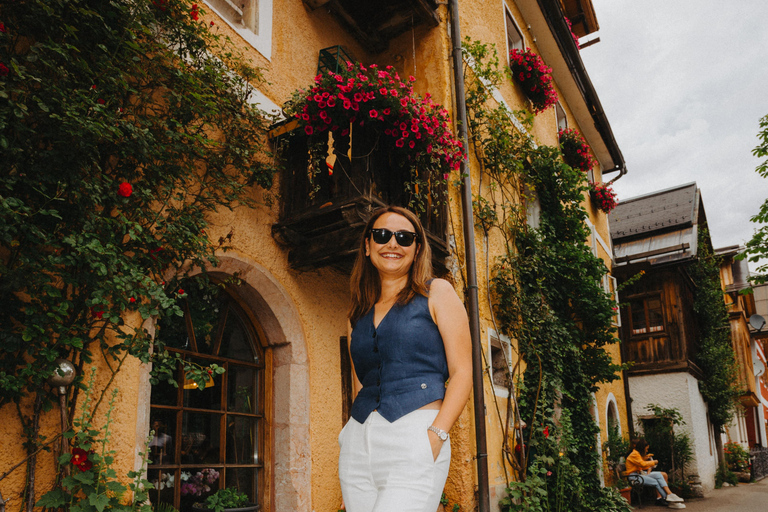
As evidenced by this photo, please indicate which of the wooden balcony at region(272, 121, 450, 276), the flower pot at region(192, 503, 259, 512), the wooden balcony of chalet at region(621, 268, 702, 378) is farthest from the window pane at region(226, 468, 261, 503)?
the wooden balcony of chalet at region(621, 268, 702, 378)

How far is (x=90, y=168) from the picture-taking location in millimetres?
2834

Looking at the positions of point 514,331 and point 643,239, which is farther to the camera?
point 643,239

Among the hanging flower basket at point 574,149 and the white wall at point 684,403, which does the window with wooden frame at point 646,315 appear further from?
the hanging flower basket at point 574,149

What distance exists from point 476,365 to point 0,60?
177 inches

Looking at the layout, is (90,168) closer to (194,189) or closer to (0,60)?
(0,60)

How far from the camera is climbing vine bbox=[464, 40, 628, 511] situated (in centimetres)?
643

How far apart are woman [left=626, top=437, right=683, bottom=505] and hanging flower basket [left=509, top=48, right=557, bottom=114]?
270 inches

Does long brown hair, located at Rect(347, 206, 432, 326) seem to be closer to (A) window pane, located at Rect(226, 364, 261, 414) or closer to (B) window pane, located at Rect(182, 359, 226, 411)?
(B) window pane, located at Rect(182, 359, 226, 411)

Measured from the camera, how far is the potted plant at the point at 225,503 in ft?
12.7

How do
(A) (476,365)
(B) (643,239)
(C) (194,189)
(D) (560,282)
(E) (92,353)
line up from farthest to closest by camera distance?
(B) (643,239), (D) (560,282), (A) (476,365), (C) (194,189), (E) (92,353)

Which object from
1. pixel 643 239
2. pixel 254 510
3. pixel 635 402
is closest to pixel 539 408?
pixel 254 510

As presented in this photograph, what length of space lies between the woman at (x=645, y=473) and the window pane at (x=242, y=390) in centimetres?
897

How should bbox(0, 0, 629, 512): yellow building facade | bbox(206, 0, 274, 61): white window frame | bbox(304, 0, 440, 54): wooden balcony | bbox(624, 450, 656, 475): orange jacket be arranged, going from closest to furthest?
bbox(0, 0, 629, 512): yellow building facade → bbox(206, 0, 274, 61): white window frame → bbox(304, 0, 440, 54): wooden balcony → bbox(624, 450, 656, 475): orange jacket

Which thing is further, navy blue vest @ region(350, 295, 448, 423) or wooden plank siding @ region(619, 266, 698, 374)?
wooden plank siding @ region(619, 266, 698, 374)
